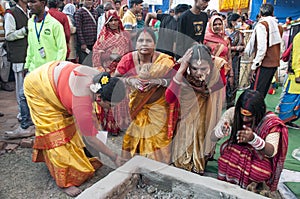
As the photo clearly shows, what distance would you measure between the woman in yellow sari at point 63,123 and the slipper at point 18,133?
0.93 m

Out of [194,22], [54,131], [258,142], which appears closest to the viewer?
[258,142]

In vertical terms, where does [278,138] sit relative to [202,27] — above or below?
below

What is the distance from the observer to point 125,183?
2.09 metres

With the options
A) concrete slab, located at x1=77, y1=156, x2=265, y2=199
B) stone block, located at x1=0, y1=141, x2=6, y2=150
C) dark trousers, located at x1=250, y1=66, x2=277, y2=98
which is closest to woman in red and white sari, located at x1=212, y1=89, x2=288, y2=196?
concrete slab, located at x1=77, y1=156, x2=265, y2=199

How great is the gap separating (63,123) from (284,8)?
461 inches

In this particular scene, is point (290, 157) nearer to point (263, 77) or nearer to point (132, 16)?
point (263, 77)

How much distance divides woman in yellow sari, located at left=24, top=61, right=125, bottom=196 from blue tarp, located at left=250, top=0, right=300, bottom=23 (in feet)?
36.2

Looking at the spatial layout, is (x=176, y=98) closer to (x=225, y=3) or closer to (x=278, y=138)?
(x=278, y=138)

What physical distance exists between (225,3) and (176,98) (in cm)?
1080

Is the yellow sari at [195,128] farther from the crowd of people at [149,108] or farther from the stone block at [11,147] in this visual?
the stone block at [11,147]

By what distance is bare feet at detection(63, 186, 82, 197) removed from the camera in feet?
8.28

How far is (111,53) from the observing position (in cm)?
348

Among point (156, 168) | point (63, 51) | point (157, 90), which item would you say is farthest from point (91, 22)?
point (156, 168)

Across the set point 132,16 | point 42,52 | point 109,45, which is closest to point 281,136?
point 109,45
